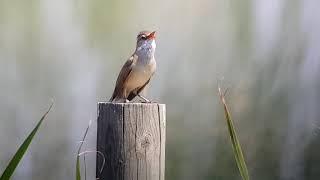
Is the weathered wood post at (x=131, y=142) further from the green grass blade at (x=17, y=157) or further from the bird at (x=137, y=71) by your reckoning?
the bird at (x=137, y=71)

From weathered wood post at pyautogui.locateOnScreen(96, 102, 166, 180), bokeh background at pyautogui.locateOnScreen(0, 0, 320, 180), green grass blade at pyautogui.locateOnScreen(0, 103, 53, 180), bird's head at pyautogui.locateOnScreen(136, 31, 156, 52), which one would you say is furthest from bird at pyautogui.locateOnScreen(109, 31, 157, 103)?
green grass blade at pyautogui.locateOnScreen(0, 103, 53, 180)

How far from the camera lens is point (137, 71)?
9.93 feet

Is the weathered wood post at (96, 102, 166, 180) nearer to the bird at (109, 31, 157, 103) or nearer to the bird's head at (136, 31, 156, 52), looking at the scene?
the bird at (109, 31, 157, 103)

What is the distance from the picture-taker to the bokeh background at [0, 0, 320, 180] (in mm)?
3438

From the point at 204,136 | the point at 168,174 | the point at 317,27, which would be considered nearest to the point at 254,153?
the point at 204,136

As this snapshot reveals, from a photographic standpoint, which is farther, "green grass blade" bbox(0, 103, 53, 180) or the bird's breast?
the bird's breast

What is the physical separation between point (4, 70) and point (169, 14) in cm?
107

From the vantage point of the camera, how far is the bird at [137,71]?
9.86ft

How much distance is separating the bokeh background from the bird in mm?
379

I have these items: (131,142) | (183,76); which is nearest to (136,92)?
(183,76)

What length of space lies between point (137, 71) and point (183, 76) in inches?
21.7

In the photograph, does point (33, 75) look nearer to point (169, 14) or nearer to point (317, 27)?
point (169, 14)

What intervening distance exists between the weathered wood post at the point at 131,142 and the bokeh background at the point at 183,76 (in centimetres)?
157

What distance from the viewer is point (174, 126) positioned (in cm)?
351
